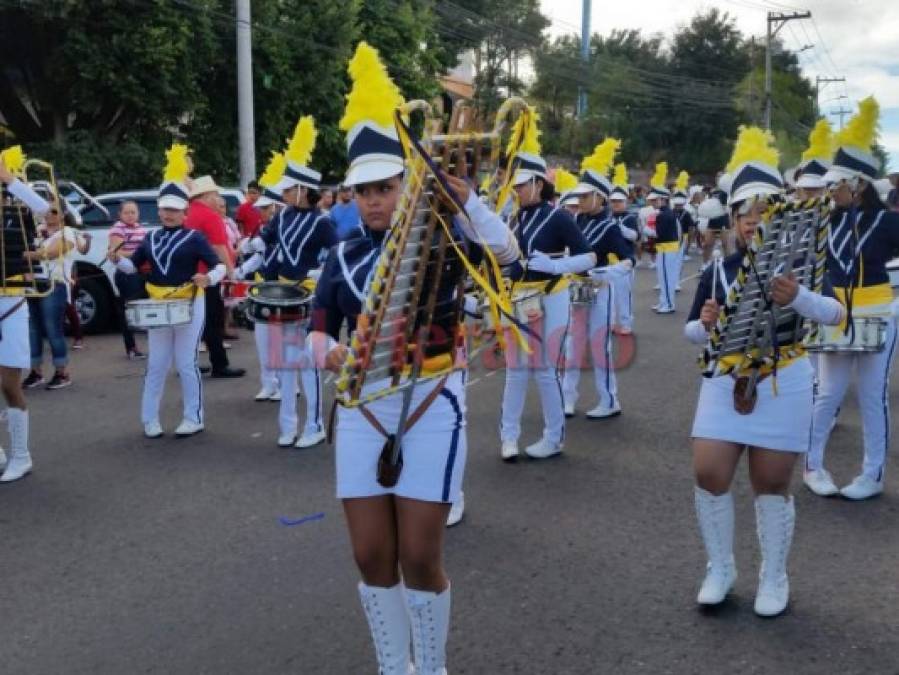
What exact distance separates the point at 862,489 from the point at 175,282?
16.9ft


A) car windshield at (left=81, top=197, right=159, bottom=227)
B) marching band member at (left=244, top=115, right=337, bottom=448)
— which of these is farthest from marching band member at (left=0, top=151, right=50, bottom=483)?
car windshield at (left=81, top=197, right=159, bottom=227)

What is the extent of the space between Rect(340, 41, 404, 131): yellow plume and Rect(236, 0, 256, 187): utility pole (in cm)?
1682

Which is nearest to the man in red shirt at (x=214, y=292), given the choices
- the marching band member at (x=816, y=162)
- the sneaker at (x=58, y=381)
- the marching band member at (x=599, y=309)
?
the sneaker at (x=58, y=381)

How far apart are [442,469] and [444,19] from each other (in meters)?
42.7

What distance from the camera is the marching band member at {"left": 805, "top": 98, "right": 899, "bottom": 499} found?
17.5ft

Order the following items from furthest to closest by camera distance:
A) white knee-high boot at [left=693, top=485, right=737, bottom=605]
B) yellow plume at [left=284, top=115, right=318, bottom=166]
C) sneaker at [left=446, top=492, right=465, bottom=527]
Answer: yellow plume at [left=284, top=115, right=318, bottom=166], sneaker at [left=446, top=492, right=465, bottom=527], white knee-high boot at [left=693, top=485, right=737, bottom=605]

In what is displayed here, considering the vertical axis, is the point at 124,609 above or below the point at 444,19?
below

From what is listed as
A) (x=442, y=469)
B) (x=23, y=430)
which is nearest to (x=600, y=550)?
(x=442, y=469)

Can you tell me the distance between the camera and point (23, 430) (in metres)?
6.57

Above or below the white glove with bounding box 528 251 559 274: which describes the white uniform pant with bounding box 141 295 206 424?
below

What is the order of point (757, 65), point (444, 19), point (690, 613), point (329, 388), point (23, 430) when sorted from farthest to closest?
1. point (757, 65)
2. point (444, 19)
3. point (329, 388)
4. point (23, 430)
5. point (690, 613)

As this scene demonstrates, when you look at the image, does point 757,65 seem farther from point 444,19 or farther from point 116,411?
point 116,411

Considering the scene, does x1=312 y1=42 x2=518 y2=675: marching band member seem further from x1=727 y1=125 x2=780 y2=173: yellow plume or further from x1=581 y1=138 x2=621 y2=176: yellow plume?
x1=581 y1=138 x2=621 y2=176: yellow plume

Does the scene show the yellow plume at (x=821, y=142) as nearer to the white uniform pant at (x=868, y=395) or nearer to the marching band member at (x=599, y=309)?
the white uniform pant at (x=868, y=395)
